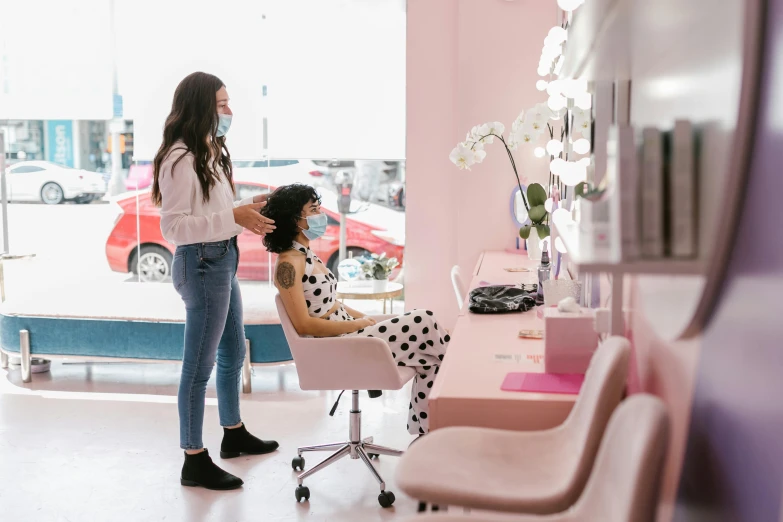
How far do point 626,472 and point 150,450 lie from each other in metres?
2.75

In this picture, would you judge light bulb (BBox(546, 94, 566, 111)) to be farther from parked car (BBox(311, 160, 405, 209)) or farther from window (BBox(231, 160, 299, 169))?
window (BBox(231, 160, 299, 169))

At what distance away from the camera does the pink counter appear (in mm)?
1984

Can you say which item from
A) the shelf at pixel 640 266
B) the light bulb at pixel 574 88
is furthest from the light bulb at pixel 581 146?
the shelf at pixel 640 266

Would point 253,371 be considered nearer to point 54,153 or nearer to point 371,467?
point 371,467

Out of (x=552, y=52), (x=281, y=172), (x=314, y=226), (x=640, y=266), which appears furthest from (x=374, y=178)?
(x=640, y=266)

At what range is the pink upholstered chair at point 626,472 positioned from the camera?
126cm

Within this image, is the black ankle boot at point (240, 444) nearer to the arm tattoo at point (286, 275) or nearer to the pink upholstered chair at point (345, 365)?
the pink upholstered chair at point (345, 365)

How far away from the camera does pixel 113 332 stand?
4.55 metres

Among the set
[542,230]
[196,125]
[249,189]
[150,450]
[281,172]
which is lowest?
[150,450]

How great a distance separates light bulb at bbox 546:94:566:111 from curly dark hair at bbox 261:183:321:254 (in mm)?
995

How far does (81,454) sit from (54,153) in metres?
3.44

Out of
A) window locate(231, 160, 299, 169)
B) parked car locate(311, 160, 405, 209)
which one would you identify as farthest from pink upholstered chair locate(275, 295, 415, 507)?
window locate(231, 160, 299, 169)

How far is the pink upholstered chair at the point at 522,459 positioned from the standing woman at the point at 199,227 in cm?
148

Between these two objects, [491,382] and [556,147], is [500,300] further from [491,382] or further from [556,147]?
[491,382]
